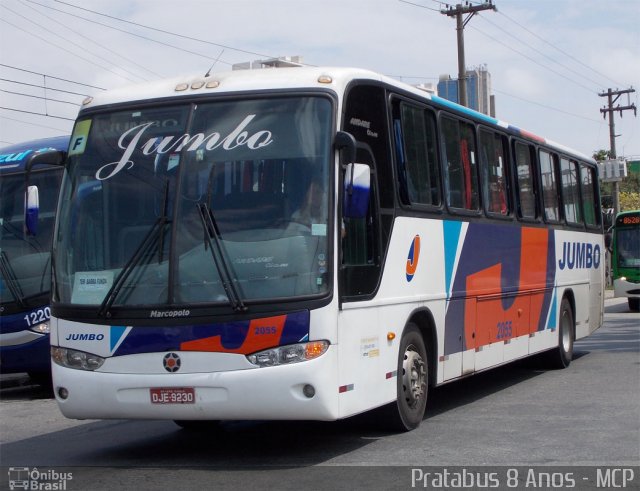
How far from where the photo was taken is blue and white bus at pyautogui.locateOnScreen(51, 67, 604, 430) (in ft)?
25.9

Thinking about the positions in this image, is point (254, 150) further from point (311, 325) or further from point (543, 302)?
point (543, 302)

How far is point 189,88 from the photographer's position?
8758 mm

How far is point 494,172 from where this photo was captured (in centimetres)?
1263

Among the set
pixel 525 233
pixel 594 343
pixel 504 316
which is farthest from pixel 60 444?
pixel 594 343

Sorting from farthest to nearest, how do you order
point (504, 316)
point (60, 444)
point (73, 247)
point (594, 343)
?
point (594, 343), point (504, 316), point (60, 444), point (73, 247)

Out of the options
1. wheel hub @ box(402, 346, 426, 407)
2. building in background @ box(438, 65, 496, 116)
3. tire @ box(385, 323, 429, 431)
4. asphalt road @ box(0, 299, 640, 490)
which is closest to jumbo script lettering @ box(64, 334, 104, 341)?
asphalt road @ box(0, 299, 640, 490)

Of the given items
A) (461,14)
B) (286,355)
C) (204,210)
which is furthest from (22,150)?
(461,14)

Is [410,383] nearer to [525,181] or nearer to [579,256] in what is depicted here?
[525,181]

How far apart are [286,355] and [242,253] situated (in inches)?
34.4

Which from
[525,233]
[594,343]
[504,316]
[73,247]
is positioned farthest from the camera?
[594,343]

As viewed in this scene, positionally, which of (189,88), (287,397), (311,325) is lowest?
(287,397)

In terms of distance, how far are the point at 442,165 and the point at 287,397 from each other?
156 inches

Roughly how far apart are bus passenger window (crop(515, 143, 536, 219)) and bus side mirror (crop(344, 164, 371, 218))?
5746 mm

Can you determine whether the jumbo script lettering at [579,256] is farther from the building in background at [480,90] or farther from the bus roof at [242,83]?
the building in background at [480,90]
